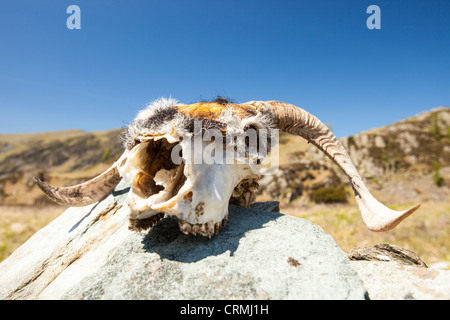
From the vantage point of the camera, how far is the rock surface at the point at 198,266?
2.09m

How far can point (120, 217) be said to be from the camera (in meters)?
3.85

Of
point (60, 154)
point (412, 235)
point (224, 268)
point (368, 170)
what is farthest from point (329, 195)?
point (60, 154)

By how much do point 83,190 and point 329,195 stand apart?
24980 millimetres

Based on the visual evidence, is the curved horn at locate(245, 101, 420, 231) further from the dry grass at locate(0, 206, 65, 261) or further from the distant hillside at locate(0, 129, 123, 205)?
the distant hillside at locate(0, 129, 123, 205)

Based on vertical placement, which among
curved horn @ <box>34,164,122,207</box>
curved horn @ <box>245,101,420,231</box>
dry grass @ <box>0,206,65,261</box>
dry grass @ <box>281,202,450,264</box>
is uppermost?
curved horn @ <box>245,101,420,231</box>

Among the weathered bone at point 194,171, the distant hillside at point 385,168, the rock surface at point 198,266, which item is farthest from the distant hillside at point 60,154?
the weathered bone at point 194,171

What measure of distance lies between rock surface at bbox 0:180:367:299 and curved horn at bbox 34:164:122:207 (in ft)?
1.99

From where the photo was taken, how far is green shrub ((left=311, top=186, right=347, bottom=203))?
80.6 ft

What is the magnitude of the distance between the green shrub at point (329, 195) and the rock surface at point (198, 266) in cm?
2372

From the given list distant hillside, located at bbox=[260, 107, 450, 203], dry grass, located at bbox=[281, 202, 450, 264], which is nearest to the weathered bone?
dry grass, located at bbox=[281, 202, 450, 264]

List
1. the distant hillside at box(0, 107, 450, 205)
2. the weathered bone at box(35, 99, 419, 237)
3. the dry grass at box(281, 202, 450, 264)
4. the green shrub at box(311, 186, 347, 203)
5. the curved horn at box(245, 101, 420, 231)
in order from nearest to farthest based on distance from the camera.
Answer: the weathered bone at box(35, 99, 419, 237) < the curved horn at box(245, 101, 420, 231) < the dry grass at box(281, 202, 450, 264) < the green shrub at box(311, 186, 347, 203) < the distant hillside at box(0, 107, 450, 205)

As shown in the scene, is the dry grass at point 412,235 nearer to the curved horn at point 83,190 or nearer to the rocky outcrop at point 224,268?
the rocky outcrop at point 224,268

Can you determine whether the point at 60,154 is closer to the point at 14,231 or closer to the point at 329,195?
the point at 14,231

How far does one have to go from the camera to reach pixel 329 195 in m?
25.1
